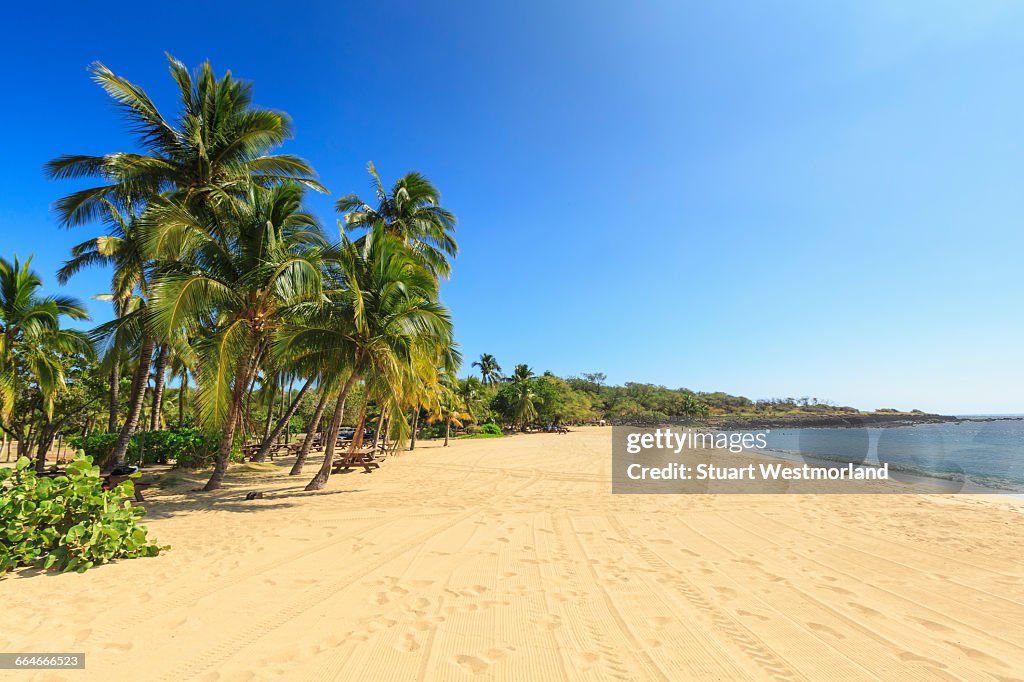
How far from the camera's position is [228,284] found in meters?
10.5

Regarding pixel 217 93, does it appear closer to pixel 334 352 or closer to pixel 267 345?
pixel 267 345

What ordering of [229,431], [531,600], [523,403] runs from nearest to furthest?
[531,600] < [229,431] < [523,403]

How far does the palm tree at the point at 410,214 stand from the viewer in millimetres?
19016

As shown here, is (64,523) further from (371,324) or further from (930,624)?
(930,624)

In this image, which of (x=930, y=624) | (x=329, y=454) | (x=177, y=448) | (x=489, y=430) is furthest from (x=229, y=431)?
(x=489, y=430)

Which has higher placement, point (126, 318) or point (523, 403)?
point (126, 318)

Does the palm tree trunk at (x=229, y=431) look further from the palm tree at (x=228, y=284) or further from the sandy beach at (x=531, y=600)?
the sandy beach at (x=531, y=600)

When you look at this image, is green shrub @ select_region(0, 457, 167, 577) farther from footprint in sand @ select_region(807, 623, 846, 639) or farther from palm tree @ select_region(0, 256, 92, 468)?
palm tree @ select_region(0, 256, 92, 468)

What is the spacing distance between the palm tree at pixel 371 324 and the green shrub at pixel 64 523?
4993mm

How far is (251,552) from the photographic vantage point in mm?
5727

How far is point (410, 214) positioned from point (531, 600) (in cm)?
1761

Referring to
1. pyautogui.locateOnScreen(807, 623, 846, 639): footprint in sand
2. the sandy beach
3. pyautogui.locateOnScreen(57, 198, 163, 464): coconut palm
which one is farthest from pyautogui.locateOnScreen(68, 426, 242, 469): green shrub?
pyautogui.locateOnScreen(807, 623, 846, 639): footprint in sand

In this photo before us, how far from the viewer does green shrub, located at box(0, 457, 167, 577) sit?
4659 mm

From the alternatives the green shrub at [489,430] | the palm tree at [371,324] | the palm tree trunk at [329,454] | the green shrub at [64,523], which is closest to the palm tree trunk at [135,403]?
the palm tree at [371,324]
